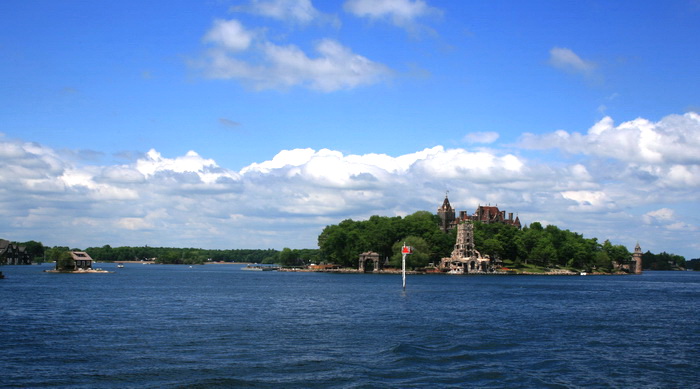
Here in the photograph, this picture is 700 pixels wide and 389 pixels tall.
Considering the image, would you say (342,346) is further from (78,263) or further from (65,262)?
(78,263)

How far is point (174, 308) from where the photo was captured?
7019 cm

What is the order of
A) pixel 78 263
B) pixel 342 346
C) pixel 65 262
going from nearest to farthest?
pixel 342 346 < pixel 65 262 < pixel 78 263

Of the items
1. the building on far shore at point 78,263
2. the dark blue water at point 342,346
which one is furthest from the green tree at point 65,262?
the dark blue water at point 342,346

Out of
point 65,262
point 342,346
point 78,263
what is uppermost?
point 65,262

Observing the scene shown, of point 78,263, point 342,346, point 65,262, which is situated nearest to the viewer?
point 342,346

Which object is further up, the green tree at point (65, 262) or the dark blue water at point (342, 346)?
the green tree at point (65, 262)

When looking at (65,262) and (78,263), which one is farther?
(78,263)

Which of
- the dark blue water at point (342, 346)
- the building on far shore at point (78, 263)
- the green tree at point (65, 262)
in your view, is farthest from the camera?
the building on far shore at point (78, 263)

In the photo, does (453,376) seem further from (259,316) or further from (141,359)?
(259,316)

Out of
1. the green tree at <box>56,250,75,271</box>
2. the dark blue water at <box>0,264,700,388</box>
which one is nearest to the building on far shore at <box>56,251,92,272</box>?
the green tree at <box>56,250,75,271</box>

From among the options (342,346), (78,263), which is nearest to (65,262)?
(78,263)

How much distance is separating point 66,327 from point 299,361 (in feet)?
86.5

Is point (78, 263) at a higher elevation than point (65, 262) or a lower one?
lower

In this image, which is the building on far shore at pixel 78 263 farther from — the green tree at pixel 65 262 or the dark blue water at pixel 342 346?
the dark blue water at pixel 342 346
